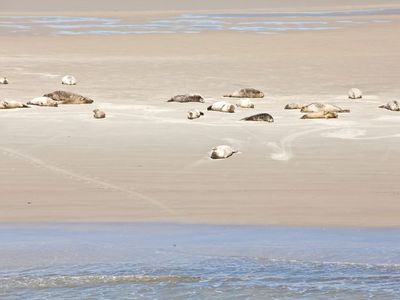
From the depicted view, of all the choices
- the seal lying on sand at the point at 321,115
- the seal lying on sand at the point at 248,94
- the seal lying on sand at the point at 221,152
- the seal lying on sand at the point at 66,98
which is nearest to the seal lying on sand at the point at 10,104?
the seal lying on sand at the point at 66,98

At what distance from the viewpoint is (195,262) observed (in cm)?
733

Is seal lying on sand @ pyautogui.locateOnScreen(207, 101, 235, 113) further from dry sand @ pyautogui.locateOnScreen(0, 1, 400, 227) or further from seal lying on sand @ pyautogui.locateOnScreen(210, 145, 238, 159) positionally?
seal lying on sand @ pyautogui.locateOnScreen(210, 145, 238, 159)

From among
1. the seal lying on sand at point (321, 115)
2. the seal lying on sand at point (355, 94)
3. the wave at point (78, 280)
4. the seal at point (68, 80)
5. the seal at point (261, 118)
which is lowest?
the wave at point (78, 280)

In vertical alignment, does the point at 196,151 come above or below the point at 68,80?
below

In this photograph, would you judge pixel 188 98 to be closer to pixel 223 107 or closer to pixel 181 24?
pixel 223 107

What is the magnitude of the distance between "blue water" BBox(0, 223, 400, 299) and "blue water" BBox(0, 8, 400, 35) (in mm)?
23798

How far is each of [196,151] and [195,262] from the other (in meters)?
3.60

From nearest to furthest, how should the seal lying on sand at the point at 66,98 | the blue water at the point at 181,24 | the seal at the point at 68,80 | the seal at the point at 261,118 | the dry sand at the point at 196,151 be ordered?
the dry sand at the point at 196,151 < the seal at the point at 261,118 < the seal lying on sand at the point at 66,98 < the seal at the point at 68,80 < the blue water at the point at 181,24

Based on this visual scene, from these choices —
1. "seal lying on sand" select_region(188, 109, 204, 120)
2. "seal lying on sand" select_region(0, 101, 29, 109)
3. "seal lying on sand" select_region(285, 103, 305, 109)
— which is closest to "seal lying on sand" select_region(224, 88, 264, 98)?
"seal lying on sand" select_region(285, 103, 305, 109)

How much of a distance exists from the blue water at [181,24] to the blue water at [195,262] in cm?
2380

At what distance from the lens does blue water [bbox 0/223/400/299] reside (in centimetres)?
680

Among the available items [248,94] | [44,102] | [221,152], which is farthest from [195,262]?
[248,94]

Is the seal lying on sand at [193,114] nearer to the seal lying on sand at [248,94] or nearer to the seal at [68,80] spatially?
the seal lying on sand at [248,94]

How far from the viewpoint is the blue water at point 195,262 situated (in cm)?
680
